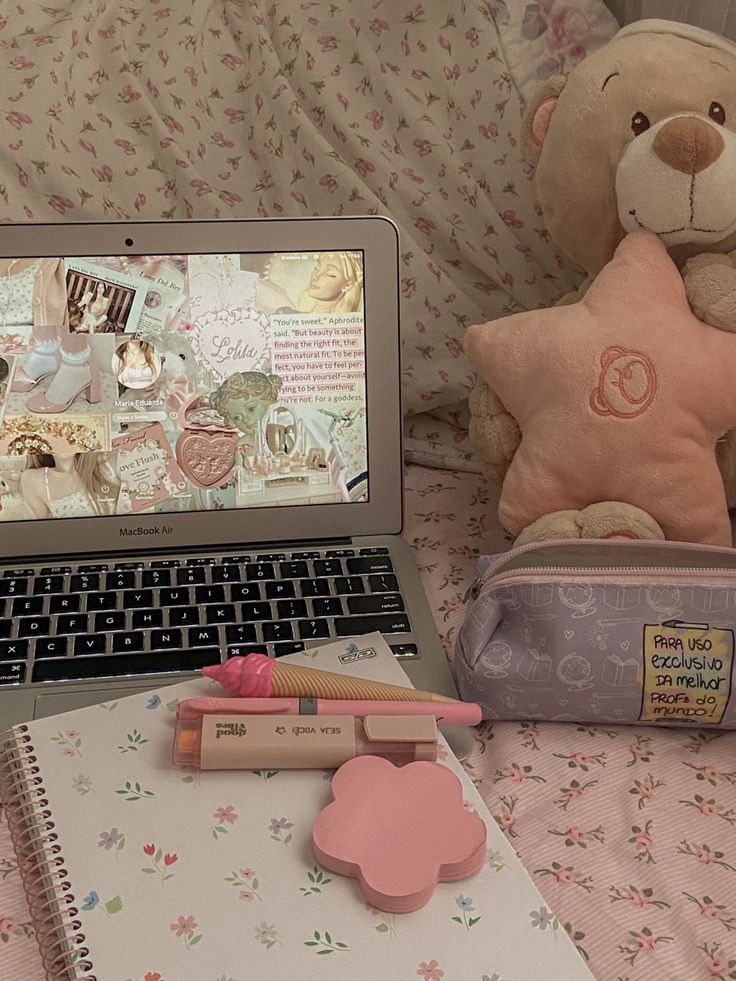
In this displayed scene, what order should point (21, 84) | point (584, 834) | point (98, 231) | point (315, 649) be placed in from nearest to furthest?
point (584, 834) → point (315, 649) → point (98, 231) → point (21, 84)

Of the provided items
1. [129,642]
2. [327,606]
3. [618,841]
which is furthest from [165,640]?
[618,841]

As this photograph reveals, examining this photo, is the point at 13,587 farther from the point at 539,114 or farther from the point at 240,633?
the point at 539,114

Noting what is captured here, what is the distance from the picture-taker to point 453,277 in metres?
1.07

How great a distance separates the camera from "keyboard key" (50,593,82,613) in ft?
2.55

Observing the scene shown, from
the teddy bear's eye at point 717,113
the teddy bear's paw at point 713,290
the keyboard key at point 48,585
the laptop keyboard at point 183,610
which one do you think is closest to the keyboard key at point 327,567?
the laptop keyboard at point 183,610

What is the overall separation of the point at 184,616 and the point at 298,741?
0.20m

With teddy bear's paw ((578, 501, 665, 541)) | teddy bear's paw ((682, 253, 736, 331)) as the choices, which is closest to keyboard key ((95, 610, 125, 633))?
teddy bear's paw ((578, 501, 665, 541))

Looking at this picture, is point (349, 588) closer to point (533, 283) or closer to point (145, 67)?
A: point (533, 283)

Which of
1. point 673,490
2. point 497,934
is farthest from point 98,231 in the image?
point 497,934

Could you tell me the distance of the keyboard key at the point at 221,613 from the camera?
77 centimetres

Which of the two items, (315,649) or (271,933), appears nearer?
(271,933)

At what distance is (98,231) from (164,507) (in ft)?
0.78

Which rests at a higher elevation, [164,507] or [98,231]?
[98,231]

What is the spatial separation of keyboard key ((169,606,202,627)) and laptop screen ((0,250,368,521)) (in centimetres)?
12
